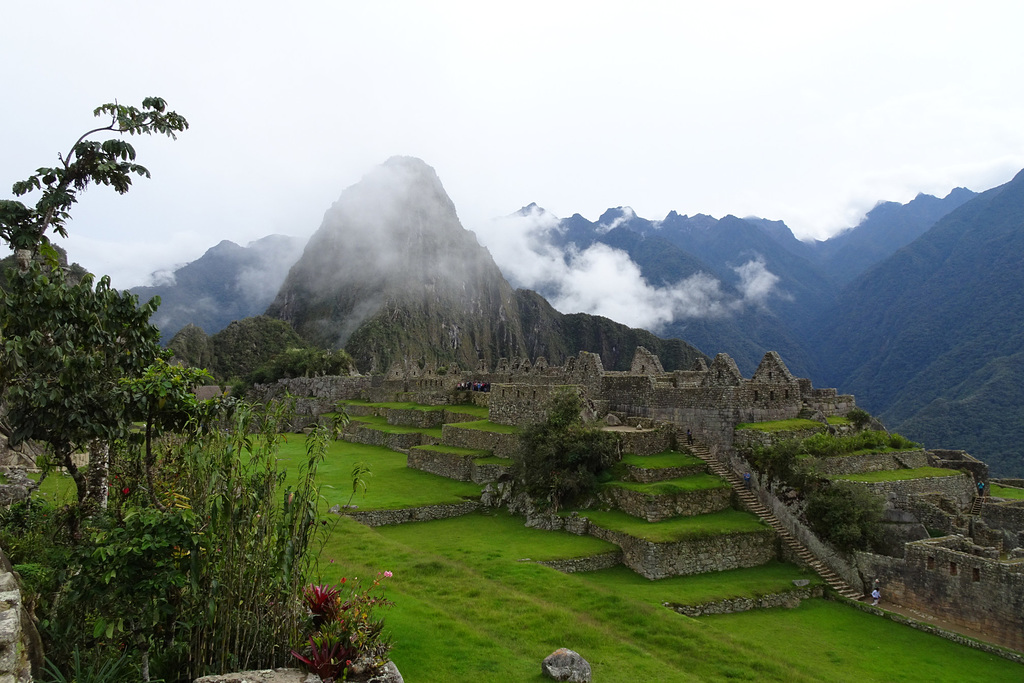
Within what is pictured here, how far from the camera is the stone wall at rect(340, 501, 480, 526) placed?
18.2 metres

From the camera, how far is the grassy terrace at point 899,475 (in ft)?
56.0

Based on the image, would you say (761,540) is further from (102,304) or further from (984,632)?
(102,304)

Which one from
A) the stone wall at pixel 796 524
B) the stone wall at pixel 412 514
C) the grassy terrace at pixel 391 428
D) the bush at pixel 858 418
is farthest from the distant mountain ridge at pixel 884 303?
the stone wall at pixel 412 514

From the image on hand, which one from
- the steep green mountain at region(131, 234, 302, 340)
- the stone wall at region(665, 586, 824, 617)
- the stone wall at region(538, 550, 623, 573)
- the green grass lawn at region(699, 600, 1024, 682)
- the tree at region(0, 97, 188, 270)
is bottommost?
the green grass lawn at region(699, 600, 1024, 682)

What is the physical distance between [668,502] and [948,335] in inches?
2049

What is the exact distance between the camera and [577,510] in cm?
1833

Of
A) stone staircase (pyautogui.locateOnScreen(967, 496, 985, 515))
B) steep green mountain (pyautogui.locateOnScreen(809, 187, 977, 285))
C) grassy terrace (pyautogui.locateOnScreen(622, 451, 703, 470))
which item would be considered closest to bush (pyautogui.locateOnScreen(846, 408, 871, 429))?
stone staircase (pyautogui.locateOnScreen(967, 496, 985, 515))

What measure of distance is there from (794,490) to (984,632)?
504 cm

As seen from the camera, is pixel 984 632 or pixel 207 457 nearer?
pixel 207 457

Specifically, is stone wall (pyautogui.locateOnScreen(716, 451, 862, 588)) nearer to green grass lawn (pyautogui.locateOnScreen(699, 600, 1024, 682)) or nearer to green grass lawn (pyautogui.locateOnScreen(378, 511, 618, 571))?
green grass lawn (pyautogui.locateOnScreen(699, 600, 1024, 682))

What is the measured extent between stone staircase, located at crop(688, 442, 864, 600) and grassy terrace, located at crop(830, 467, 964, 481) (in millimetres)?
2197

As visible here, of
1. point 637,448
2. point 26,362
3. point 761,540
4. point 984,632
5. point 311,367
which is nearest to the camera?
point 26,362

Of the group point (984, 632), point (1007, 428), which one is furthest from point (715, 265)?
point (984, 632)

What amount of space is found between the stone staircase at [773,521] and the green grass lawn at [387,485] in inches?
318
